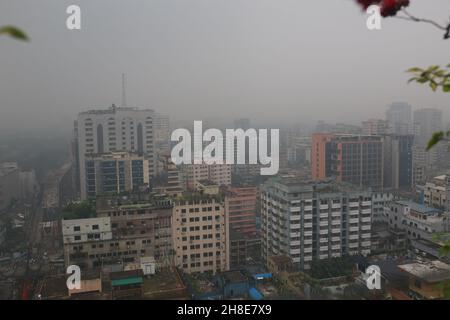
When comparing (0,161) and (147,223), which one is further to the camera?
(0,161)

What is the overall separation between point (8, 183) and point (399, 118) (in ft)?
24.3

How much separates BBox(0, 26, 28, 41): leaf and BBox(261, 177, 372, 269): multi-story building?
479 centimetres

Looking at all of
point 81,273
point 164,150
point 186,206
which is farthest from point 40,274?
point 164,150

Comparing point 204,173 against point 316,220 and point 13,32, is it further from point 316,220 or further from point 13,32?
point 13,32

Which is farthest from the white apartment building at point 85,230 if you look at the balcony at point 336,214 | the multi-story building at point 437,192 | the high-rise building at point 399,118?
the multi-story building at point 437,192

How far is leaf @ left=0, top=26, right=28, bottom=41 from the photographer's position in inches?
12.7

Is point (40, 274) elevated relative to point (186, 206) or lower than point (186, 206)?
lower

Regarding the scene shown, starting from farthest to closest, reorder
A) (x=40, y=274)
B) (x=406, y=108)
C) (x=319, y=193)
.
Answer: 1. (x=406, y=108)
2. (x=319, y=193)
3. (x=40, y=274)

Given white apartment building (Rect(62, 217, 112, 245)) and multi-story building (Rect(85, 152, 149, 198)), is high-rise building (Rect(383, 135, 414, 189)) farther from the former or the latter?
white apartment building (Rect(62, 217, 112, 245))

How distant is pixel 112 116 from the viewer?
8.09 metres

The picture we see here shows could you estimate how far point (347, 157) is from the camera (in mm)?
9305

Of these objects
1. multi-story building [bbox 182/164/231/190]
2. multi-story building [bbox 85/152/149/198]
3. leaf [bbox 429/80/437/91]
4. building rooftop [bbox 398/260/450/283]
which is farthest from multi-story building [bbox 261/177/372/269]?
leaf [bbox 429/80/437/91]
